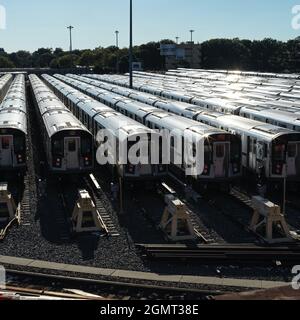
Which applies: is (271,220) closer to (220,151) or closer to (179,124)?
(220,151)

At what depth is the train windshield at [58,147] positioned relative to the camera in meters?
20.1

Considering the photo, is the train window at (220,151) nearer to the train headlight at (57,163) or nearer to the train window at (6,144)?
the train headlight at (57,163)

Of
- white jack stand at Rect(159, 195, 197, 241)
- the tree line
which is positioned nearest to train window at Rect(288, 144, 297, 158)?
white jack stand at Rect(159, 195, 197, 241)

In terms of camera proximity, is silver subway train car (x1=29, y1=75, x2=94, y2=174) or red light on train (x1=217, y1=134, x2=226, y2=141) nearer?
red light on train (x1=217, y1=134, x2=226, y2=141)

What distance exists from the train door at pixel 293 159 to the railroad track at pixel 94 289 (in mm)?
8982

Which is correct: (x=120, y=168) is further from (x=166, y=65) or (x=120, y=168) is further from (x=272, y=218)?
(x=166, y=65)

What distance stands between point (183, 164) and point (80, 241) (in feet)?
22.6

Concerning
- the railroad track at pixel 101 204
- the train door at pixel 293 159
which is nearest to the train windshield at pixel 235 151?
the train door at pixel 293 159

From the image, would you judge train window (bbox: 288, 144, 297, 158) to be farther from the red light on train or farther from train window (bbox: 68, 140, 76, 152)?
train window (bbox: 68, 140, 76, 152)

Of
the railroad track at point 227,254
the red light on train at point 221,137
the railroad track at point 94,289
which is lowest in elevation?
the railroad track at point 94,289

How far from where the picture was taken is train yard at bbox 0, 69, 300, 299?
13.0 metres

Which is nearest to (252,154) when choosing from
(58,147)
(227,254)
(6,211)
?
(227,254)

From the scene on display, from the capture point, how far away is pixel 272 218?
1461cm

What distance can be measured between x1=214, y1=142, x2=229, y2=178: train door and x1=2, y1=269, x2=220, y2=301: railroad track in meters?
7.90
